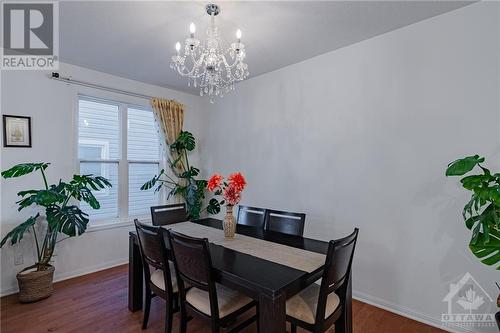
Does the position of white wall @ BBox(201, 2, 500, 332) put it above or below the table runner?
above

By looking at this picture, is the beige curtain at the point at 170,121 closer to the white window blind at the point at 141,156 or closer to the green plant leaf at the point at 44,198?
the white window blind at the point at 141,156

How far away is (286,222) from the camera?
7.88 feet

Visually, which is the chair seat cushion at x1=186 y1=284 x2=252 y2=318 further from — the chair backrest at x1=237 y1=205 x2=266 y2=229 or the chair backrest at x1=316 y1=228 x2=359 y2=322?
the chair backrest at x1=237 y1=205 x2=266 y2=229

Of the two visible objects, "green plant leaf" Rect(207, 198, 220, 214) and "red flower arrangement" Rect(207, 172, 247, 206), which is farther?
"green plant leaf" Rect(207, 198, 220, 214)

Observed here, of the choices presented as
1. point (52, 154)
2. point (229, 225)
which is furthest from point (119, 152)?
point (229, 225)

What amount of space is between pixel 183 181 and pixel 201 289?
277cm

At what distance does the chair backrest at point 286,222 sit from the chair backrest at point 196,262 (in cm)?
101

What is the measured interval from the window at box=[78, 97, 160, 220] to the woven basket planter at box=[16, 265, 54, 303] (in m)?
0.92

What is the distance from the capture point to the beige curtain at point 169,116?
393 cm

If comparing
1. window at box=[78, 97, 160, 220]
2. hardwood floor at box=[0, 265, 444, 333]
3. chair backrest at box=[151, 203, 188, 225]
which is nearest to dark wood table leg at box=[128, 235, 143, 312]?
hardwood floor at box=[0, 265, 444, 333]

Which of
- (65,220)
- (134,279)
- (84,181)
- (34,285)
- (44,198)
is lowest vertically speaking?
(34,285)

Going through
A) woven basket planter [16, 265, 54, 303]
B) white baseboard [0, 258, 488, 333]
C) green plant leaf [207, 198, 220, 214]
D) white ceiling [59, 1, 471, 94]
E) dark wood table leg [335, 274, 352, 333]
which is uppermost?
white ceiling [59, 1, 471, 94]

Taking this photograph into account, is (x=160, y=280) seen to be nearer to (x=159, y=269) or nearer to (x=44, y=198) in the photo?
(x=159, y=269)

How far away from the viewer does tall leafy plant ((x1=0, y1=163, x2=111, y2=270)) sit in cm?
243
